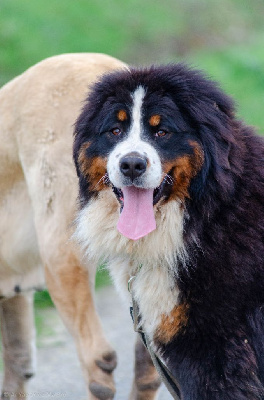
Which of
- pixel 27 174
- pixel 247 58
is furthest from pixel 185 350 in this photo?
pixel 247 58

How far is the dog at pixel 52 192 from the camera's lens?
4.46 meters

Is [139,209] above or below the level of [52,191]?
above

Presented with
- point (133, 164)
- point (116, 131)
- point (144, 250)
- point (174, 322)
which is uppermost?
point (116, 131)

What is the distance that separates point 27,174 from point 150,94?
1.27 m

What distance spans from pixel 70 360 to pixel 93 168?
8.95 ft

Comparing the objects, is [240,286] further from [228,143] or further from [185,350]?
[228,143]

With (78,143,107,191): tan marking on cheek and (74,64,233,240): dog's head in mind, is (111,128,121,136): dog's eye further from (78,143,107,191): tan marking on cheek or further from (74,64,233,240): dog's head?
(78,143,107,191): tan marking on cheek

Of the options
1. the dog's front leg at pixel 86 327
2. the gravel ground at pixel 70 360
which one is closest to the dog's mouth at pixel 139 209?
the dog's front leg at pixel 86 327

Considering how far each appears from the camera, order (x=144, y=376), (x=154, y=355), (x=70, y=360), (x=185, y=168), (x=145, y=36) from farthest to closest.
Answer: (x=145, y=36), (x=70, y=360), (x=144, y=376), (x=154, y=355), (x=185, y=168)

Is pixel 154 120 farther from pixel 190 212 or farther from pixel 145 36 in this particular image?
pixel 145 36

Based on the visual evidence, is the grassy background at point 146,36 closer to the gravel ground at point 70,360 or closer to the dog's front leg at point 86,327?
the gravel ground at point 70,360

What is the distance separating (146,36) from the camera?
13.4 metres

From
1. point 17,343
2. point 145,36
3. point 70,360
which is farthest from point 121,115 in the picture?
point 145,36

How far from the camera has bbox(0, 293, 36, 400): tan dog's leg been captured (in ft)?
17.4
